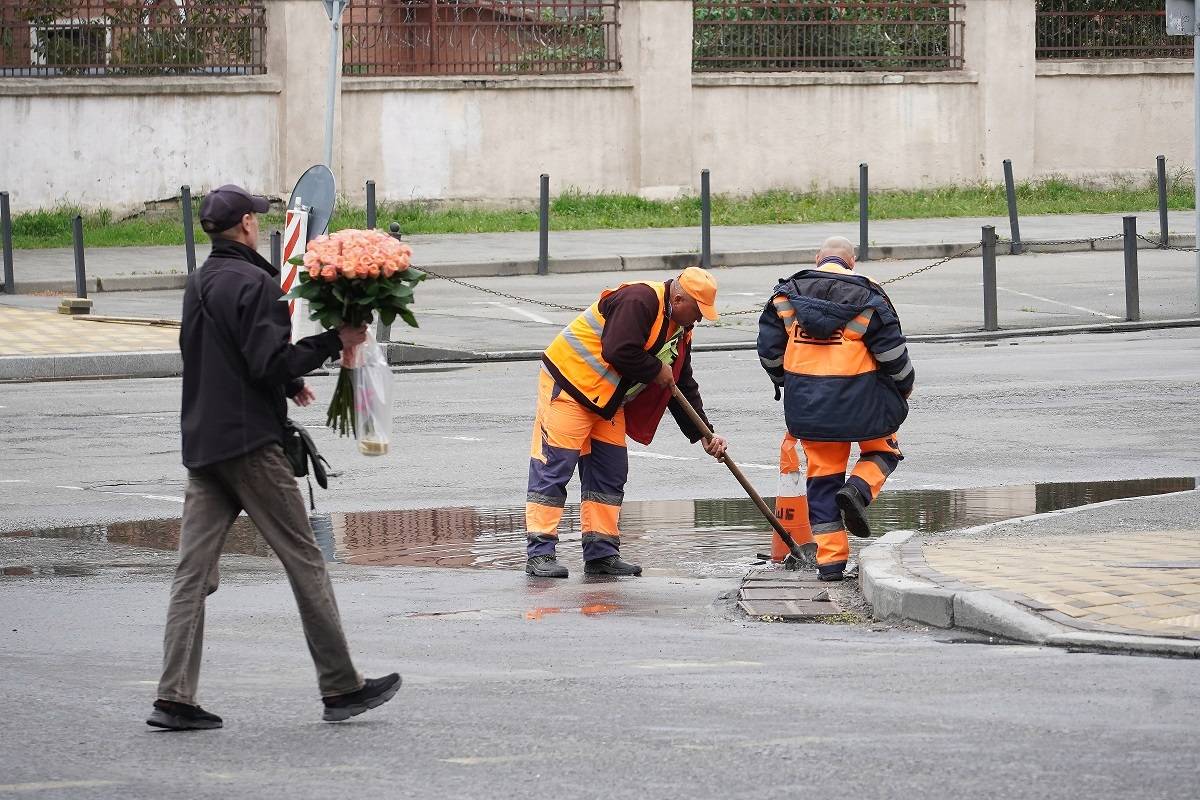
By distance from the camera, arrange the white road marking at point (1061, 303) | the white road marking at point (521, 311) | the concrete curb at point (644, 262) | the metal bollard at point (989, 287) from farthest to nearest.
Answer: the concrete curb at point (644, 262), the white road marking at point (1061, 303), the white road marking at point (521, 311), the metal bollard at point (989, 287)

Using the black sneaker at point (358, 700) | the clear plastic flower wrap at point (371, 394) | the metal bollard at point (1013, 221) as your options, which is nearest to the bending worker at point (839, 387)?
the clear plastic flower wrap at point (371, 394)

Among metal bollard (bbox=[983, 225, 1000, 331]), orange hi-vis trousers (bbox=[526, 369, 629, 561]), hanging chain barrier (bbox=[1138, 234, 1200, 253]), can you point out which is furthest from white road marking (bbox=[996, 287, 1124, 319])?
orange hi-vis trousers (bbox=[526, 369, 629, 561])

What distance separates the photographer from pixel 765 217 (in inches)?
1177

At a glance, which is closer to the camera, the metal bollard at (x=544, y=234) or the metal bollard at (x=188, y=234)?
the metal bollard at (x=188, y=234)

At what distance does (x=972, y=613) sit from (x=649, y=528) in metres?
3.16

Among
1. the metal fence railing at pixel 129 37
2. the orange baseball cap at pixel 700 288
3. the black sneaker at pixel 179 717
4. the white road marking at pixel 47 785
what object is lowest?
the white road marking at pixel 47 785

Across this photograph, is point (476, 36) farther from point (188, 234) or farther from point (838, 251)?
point (838, 251)

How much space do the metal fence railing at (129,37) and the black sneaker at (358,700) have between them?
75.2 feet

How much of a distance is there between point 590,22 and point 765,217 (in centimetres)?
389

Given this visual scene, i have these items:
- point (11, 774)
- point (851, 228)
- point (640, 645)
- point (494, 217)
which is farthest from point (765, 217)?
point (11, 774)

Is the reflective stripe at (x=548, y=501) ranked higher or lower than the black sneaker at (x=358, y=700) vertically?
higher

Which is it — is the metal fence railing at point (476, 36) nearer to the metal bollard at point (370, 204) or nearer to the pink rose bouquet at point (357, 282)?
the metal bollard at point (370, 204)

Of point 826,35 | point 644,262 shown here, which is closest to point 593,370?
point 644,262

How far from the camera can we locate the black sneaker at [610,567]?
943 centimetres
